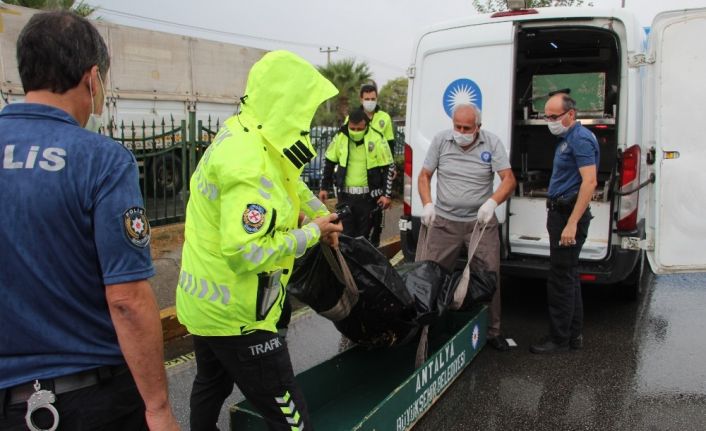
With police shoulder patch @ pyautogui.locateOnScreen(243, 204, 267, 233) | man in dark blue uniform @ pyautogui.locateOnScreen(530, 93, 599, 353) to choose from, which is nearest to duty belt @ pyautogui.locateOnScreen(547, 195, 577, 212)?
man in dark blue uniform @ pyautogui.locateOnScreen(530, 93, 599, 353)

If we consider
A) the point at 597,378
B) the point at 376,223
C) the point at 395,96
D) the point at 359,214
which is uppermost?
the point at 395,96

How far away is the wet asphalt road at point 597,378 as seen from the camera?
10.00 feet

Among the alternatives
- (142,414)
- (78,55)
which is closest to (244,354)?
(142,414)

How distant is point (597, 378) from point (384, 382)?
1379 mm

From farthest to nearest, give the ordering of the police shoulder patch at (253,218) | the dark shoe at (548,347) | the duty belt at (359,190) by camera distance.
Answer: the duty belt at (359,190), the dark shoe at (548,347), the police shoulder patch at (253,218)

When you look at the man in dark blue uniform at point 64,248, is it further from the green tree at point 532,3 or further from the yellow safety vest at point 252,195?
the green tree at point 532,3

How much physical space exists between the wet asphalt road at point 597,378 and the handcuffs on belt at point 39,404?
2.08 m

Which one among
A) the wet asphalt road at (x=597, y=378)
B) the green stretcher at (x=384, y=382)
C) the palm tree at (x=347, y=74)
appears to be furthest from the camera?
the palm tree at (x=347, y=74)

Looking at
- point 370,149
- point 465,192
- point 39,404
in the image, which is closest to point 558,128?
point 465,192

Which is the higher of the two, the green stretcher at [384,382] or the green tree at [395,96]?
the green tree at [395,96]

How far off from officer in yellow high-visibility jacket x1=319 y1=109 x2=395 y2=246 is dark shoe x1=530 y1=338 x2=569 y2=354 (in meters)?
2.17

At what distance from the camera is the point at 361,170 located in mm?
5441

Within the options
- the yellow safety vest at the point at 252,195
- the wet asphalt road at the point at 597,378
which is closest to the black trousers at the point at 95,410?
the yellow safety vest at the point at 252,195

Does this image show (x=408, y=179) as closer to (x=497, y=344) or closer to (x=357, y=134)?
(x=357, y=134)
